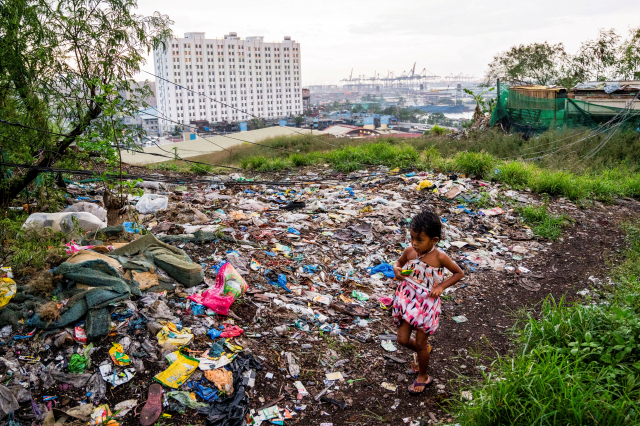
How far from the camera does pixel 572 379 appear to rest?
2174 mm

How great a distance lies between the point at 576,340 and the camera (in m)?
2.53

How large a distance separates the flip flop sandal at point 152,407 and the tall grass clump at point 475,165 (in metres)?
6.68

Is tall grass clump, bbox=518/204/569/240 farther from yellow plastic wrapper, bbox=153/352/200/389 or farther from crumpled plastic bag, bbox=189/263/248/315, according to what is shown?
yellow plastic wrapper, bbox=153/352/200/389

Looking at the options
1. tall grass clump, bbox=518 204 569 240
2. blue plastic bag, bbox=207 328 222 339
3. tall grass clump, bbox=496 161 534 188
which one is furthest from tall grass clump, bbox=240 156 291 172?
blue plastic bag, bbox=207 328 222 339

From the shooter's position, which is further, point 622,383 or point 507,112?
point 507,112

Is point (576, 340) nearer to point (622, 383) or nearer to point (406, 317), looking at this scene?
point (622, 383)

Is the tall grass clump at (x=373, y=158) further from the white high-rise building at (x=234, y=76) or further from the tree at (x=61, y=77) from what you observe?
the white high-rise building at (x=234, y=76)

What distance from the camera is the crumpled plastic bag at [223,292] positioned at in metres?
3.25

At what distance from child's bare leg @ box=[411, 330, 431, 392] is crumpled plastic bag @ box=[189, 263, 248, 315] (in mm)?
1392

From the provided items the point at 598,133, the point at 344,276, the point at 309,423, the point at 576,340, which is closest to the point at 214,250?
the point at 344,276

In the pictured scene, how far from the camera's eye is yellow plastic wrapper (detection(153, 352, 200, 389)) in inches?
100

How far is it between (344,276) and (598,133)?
8.12m

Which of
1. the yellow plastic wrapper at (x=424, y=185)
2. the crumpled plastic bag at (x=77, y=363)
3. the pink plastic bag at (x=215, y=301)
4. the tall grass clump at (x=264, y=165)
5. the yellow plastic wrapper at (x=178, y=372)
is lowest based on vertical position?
the yellow plastic wrapper at (x=178, y=372)

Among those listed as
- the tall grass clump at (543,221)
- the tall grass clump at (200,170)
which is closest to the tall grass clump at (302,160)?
the tall grass clump at (200,170)
